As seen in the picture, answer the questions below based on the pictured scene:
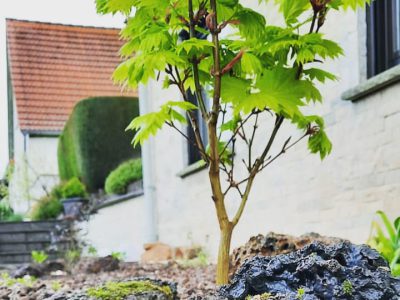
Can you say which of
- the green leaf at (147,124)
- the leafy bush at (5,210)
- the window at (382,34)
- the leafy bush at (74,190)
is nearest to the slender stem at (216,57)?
the green leaf at (147,124)

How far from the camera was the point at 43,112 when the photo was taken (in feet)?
59.5

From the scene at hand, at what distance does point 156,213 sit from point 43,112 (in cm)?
904

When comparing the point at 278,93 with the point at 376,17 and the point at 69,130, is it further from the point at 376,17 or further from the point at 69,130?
the point at 69,130

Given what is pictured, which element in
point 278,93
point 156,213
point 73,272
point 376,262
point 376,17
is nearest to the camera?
point 376,262

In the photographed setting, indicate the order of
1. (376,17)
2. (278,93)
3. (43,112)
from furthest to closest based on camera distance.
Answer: (43,112)
(376,17)
(278,93)

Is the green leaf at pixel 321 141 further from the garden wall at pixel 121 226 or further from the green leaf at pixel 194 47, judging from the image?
the garden wall at pixel 121 226

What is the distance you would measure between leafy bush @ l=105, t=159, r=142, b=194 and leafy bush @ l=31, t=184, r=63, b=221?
282 cm

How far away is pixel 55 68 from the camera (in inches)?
750

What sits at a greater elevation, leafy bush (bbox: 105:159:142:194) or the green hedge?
the green hedge

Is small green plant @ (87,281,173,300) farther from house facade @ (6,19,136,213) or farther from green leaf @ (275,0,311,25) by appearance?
house facade @ (6,19,136,213)

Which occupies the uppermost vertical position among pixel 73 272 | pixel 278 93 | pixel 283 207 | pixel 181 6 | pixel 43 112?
pixel 43 112

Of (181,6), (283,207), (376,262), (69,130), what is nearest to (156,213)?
(283,207)

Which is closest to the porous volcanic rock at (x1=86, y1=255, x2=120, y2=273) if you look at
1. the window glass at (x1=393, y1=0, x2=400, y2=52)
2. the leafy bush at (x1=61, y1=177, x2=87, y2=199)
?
the window glass at (x1=393, y1=0, x2=400, y2=52)

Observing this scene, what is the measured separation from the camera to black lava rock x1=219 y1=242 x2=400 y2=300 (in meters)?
1.82
